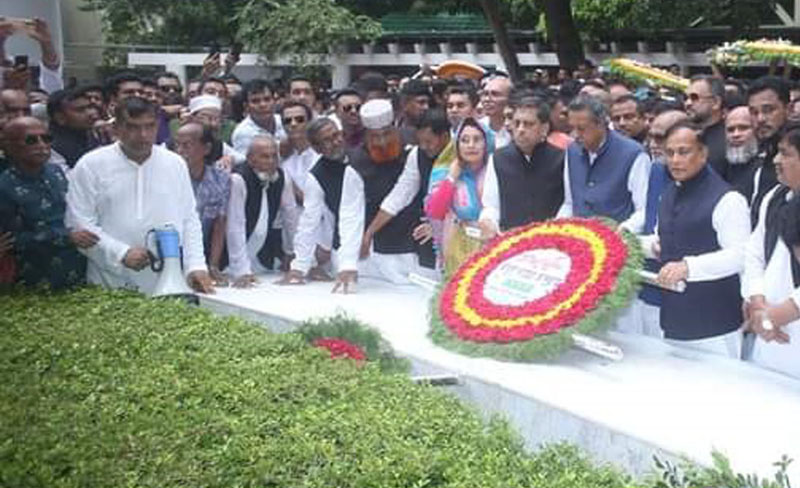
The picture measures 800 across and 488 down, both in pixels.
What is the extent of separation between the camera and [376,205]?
7.02 metres

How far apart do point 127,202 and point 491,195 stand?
1.99 meters

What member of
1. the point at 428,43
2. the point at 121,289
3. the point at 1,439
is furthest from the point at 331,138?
the point at 428,43

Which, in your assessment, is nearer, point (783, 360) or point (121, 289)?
point (783, 360)

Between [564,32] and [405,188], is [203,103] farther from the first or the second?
[564,32]

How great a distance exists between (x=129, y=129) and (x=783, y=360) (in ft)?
11.5

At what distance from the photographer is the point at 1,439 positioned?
3854mm

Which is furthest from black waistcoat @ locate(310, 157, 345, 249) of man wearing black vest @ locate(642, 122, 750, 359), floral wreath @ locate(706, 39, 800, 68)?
floral wreath @ locate(706, 39, 800, 68)

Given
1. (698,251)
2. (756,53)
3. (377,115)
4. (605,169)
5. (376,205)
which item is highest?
(756,53)

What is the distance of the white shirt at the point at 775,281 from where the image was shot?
474 centimetres

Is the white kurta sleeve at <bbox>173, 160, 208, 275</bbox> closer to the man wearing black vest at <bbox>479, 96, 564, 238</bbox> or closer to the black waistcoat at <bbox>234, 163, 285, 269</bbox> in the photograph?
the black waistcoat at <bbox>234, 163, 285, 269</bbox>

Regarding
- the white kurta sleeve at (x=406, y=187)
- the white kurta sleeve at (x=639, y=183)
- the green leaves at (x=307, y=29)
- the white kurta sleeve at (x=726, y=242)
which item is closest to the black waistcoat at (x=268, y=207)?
the white kurta sleeve at (x=406, y=187)

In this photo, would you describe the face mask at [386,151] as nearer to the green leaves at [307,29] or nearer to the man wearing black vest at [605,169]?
the man wearing black vest at [605,169]

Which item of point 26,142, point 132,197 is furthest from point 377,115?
point 26,142

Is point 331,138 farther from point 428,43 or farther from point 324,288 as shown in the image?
point 428,43
